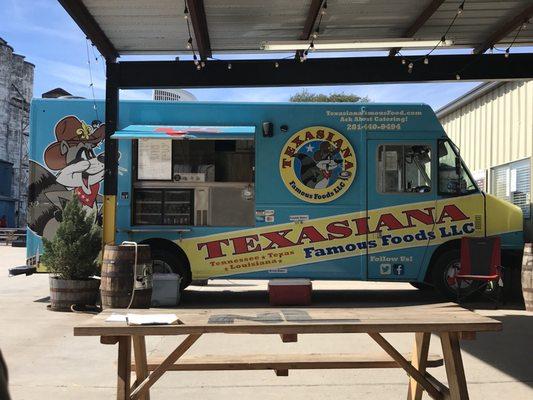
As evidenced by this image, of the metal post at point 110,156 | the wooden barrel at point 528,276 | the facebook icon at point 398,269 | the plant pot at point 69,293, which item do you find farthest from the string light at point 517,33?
the plant pot at point 69,293

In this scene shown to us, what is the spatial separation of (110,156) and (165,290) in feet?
7.70

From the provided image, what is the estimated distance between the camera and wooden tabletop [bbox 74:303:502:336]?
3320 millimetres

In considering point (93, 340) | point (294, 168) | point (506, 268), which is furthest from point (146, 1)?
point (506, 268)

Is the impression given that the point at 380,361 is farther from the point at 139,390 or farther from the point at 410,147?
the point at 410,147

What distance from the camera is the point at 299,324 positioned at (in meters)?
3.39

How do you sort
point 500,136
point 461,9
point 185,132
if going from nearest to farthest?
point 461,9 → point 185,132 → point 500,136

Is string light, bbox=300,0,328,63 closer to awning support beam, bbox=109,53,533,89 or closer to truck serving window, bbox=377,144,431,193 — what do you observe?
awning support beam, bbox=109,53,533,89

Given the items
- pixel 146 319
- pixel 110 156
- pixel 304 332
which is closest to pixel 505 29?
pixel 110 156

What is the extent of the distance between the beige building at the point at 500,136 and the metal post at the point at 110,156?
789 cm

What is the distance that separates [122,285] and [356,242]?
3.92 m

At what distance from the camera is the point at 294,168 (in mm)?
9602

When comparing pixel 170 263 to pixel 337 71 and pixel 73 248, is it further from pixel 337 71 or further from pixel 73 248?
pixel 337 71

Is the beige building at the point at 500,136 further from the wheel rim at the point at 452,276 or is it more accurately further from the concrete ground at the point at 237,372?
the concrete ground at the point at 237,372

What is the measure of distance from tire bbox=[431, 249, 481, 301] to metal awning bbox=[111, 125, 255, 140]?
3.87 m
